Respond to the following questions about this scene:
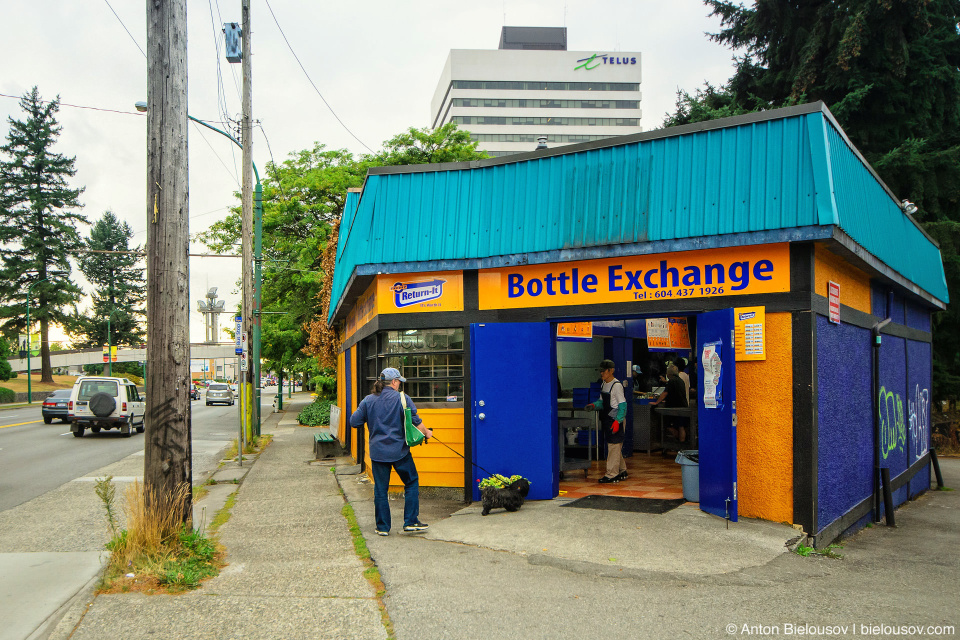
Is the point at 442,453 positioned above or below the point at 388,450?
below

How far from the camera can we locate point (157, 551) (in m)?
5.78

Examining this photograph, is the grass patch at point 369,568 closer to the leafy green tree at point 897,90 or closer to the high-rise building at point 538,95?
the leafy green tree at point 897,90

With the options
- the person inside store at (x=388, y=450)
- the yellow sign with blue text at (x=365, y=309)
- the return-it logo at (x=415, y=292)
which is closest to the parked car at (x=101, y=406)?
the yellow sign with blue text at (x=365, y=309)

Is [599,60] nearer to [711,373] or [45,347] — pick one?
[45,347]

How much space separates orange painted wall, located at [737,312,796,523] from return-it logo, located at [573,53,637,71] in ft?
284

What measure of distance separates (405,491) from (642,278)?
3476 millimetres

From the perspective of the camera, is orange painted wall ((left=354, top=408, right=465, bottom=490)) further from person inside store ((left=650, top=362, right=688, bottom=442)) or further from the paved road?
the paved road

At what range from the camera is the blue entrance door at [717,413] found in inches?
274

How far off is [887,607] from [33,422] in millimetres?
30499

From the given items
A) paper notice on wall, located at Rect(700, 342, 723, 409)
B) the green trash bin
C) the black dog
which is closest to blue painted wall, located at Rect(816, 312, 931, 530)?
paper notice on wall, located at Rect(700, 342, 723, 409)

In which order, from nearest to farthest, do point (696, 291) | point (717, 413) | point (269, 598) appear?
point (269, 598) < point (717, 413) < point (696, 291)

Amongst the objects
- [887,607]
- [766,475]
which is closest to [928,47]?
[766,475]

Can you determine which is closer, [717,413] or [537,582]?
[537,582]

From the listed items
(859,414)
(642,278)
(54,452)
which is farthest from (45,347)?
(859,414)
